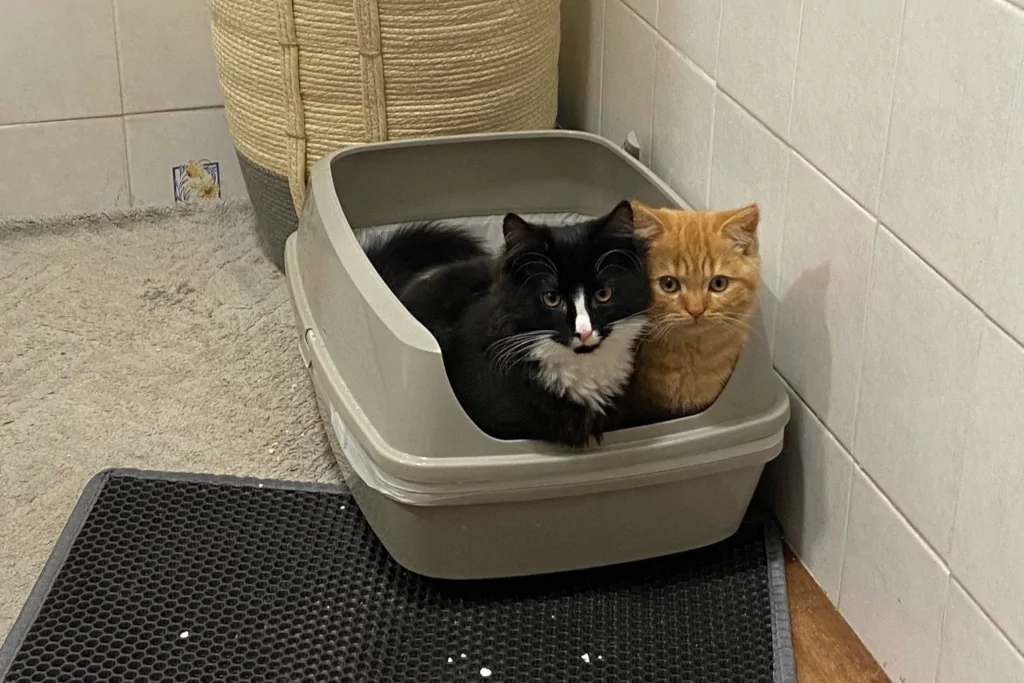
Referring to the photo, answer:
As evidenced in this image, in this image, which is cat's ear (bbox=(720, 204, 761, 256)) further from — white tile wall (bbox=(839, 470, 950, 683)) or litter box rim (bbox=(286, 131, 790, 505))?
white tile wall (bbox=(839, 470, 950, 683))

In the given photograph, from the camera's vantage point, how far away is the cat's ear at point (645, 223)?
1249 mm

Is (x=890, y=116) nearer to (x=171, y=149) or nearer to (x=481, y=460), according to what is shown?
(x=481, y=460)

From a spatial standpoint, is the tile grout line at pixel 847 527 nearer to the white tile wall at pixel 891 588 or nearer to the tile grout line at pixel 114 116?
the white tile wall at pixel 891 588

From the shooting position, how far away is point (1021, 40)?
0.95 m

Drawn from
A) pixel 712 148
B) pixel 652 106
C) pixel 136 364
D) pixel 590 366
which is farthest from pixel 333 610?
pixel 652 106

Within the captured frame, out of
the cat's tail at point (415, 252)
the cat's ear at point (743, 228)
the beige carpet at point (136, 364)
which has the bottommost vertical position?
the beige carpet at point (136, 364)

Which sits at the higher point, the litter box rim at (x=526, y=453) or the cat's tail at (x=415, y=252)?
the cat's tail at (x=415, y=252)

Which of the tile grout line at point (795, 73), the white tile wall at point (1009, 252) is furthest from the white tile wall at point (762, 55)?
the white tile wall at point (1009, 252)

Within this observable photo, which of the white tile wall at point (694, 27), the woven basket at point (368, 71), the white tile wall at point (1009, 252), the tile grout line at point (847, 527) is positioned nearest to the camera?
the white tile wall at point (1009, 252)

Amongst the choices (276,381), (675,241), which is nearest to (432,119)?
(276,381)

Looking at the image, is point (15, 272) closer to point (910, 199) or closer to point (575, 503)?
point (575, 503)

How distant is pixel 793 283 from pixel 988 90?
407 millimetres

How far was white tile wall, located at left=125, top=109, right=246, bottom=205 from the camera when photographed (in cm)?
213

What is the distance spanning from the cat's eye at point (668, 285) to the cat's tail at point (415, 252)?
0.37m
